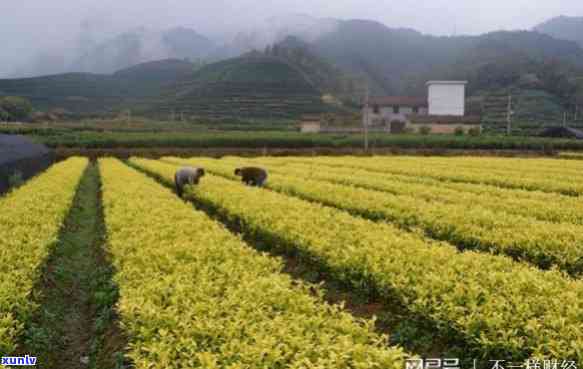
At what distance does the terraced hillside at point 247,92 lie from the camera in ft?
344

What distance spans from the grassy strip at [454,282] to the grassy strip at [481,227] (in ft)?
4.40

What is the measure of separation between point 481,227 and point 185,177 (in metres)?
10.4

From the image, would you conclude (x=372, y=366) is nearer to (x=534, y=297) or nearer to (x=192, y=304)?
(x=192, y=304)

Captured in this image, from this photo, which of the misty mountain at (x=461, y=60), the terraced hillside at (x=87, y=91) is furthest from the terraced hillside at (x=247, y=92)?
the misty mountain at (x=461, y=60)

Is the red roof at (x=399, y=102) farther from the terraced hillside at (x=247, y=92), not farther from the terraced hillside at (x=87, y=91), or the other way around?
the terraced hillside at (x=87, y=91)

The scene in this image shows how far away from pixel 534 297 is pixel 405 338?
158 cm

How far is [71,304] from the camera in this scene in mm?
8484

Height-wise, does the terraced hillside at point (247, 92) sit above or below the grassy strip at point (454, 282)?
above

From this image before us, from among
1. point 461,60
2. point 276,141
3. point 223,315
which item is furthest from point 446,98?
point 223,315

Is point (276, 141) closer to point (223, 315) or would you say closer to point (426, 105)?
point (223, 315)

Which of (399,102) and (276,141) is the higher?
(399,102)

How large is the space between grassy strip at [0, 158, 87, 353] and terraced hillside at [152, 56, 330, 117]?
88.1 metres

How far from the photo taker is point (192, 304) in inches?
223

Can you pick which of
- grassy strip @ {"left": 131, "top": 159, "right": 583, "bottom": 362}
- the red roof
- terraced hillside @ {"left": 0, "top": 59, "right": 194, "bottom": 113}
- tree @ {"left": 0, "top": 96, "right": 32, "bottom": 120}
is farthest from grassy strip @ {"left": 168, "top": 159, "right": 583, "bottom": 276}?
terraced hillside @ {"left": 0, "top": 59, "right": 194, "bottom": 113}
